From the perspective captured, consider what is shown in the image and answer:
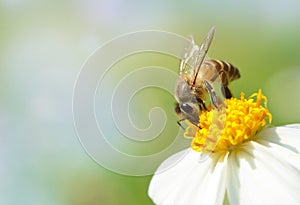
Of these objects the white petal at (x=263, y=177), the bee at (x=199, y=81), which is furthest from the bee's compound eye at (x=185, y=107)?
the white petal at (x=263, y=177)

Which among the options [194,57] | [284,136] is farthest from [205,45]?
[284,136]

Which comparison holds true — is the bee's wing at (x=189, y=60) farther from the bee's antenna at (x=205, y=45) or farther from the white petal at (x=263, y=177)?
the white petal at (x=263, y=177)

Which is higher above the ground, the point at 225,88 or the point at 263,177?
the point at 225,88

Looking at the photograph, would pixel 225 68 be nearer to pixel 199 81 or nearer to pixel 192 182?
pixel 199 81

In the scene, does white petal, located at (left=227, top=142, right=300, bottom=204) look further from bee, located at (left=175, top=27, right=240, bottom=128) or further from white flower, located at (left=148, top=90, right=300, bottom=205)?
bee, located at (left=175, top=27, right=240, bottom=128)

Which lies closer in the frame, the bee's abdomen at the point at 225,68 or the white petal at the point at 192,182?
the white petal at the point at 192,182

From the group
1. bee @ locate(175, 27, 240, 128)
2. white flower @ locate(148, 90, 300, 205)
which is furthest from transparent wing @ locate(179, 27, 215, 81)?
white flower @ locate(148, 90, 300, 205)
